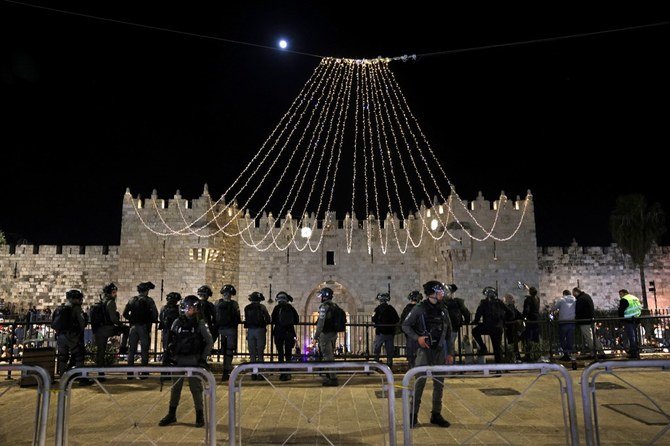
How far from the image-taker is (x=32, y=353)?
9203 mm

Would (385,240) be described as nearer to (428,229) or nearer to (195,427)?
(428,229)

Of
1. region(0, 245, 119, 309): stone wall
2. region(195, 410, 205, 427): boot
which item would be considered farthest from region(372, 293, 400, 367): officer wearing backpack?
region(0, 245, 119, 309): stone wall

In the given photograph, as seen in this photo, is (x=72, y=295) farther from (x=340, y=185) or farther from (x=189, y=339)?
(x=340, y=185)

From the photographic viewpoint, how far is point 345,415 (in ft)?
21.7

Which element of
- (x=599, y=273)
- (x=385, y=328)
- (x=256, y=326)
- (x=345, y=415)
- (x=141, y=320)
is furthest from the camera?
(x=599, y=273)

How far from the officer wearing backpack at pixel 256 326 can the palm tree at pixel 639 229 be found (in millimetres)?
24427

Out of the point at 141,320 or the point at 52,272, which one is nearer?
the point at 141,320

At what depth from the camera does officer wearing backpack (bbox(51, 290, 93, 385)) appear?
31.5ft

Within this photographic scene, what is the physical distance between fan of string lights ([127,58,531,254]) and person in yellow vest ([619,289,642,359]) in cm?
721

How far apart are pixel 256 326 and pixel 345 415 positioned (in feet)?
12.6

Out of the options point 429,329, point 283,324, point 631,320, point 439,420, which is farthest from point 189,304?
point 631,320

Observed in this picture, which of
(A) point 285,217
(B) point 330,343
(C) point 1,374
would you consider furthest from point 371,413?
(A) point 285,217

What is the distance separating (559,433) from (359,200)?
23.2 m

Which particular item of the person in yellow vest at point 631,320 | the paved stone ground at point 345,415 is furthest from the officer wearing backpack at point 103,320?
the person in yellow vest at point 631,320
